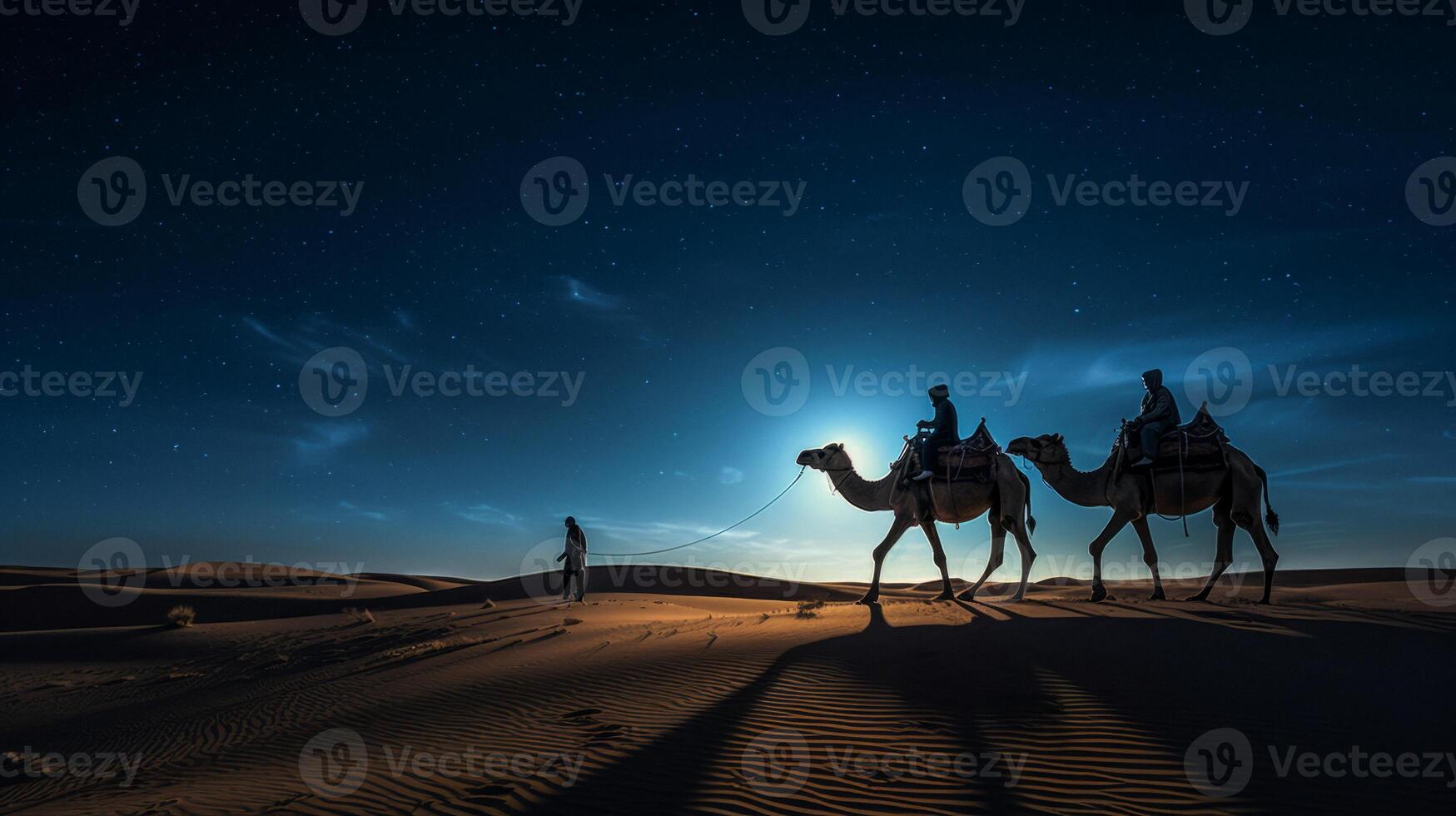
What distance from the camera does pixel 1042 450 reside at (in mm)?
15719

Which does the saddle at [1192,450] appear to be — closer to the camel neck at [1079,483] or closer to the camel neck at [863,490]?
the camel neck at [1079,483]

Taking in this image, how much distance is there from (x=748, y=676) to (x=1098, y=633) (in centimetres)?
448

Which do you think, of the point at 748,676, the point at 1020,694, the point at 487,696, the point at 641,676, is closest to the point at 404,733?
the point at 487,696

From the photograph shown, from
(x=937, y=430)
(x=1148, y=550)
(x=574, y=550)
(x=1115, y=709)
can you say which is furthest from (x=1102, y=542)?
(x=574, y=550)

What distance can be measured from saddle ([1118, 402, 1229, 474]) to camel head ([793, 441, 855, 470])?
227 inches

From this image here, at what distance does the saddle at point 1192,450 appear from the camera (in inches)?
554

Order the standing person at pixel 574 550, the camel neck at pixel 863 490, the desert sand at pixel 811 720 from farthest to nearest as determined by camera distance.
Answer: the standing person at pixel 574 550 → the camel neck at pixel 863 490 → the desert sand at pixel 811 720

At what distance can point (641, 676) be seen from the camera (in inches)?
385

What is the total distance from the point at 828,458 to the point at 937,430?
8.54 ft

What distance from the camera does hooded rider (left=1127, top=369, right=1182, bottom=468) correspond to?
14.3m

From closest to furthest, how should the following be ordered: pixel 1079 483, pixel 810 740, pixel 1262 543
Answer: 1. pixel 810 740
2. pixel 1262 543
3. pixel 1079 483

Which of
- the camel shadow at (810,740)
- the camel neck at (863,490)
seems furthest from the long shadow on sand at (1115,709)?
the camel neck at (863,490)

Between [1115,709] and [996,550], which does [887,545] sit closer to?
[996,550]

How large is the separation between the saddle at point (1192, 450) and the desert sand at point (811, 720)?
8.46 feet
